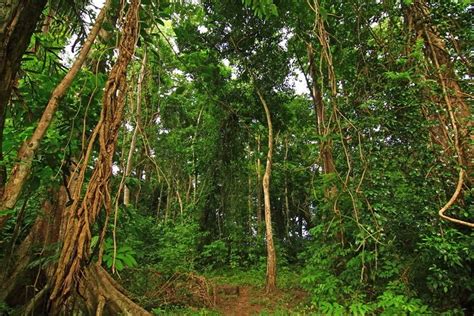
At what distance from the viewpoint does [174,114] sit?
14680 millimetres

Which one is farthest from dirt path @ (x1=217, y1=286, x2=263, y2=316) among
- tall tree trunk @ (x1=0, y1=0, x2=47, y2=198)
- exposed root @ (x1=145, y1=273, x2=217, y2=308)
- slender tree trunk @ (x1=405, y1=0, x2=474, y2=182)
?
tall tree trunk @ (x1=0, y1=0, x2=47, y2=198)

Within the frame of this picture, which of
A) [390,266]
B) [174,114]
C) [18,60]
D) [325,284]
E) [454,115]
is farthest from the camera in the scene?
[174,114]

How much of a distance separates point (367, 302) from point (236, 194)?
19.7 ft

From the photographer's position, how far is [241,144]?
32.7 feet

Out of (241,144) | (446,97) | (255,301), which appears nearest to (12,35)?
(446,97)

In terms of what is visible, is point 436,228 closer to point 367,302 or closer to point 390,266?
point 390,266

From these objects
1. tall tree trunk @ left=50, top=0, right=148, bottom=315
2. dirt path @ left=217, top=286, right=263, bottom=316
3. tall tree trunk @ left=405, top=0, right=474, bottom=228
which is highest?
tall tree trunk @ left=405, top=0, right=474, bottom=228

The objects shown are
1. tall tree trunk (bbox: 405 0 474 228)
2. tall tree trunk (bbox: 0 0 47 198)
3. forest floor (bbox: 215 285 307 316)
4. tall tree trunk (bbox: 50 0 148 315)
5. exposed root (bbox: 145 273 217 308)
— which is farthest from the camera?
forest floor (bbox: 215 285 307 316)

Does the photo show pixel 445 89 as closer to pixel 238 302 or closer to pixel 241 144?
pixel 241 144

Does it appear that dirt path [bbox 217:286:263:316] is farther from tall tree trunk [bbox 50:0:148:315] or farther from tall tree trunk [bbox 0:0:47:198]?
tall tree trunk [bbox 0:0:47:198]

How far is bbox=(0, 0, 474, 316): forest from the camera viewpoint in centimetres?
159

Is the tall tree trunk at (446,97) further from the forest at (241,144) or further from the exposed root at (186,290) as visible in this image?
the exposed root at (186,290)

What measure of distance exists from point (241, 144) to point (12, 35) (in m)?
8.54

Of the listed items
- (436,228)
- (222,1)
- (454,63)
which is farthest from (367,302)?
(222,1)
